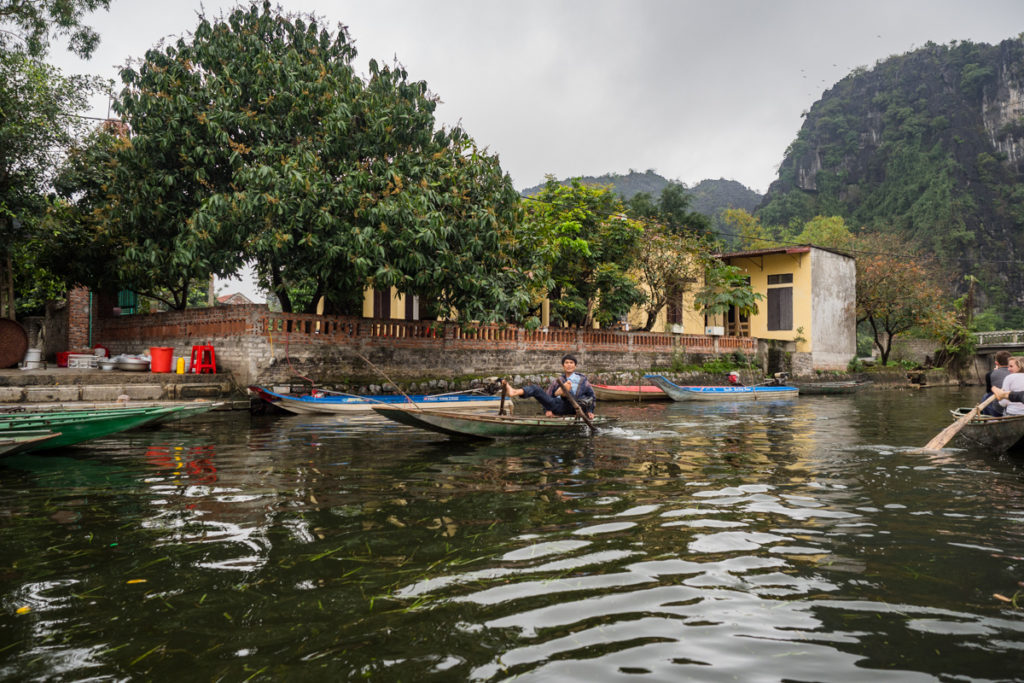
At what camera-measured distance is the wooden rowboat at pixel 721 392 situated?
19703mm

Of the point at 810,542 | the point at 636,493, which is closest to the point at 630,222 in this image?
the point at 636,493

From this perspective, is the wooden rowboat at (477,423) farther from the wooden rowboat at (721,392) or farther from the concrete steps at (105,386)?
the wooden rowboat at (721,392)

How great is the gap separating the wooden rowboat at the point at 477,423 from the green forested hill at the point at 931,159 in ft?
192

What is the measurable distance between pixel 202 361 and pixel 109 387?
7.22ft

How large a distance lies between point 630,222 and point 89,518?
2047cm

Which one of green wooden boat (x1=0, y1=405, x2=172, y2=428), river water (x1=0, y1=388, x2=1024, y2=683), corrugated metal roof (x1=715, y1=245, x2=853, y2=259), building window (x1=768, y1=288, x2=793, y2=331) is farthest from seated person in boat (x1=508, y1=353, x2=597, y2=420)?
building window (x1=768, y1=288, x2=793, y2=331)

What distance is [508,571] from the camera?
388cm

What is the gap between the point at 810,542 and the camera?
14.8 feet

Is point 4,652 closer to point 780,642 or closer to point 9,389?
point 780,642

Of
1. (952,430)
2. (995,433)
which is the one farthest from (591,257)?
(995,433)

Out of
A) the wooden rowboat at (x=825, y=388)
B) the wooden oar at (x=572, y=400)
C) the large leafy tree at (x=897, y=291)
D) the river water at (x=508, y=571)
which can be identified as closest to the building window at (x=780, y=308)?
the wooden rowboat at (x=825, y=388)

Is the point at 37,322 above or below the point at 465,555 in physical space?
above

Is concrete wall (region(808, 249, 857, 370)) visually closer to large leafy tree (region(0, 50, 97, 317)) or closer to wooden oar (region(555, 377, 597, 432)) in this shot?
wooden oar (region(555, 377, 597, 432))

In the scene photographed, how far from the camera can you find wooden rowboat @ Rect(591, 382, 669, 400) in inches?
758
